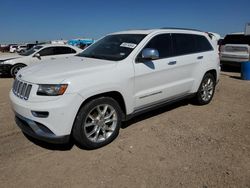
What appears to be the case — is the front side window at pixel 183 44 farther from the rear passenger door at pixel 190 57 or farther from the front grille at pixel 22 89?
the front grille at pixel 22 89

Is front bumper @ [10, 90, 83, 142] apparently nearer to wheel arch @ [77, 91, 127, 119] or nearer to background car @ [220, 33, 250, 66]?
wheel arch @ [77, 91, 127, 119]

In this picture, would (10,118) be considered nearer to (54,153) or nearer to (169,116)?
(54,153)

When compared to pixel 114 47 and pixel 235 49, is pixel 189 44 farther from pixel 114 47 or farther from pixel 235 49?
pixel 235 49

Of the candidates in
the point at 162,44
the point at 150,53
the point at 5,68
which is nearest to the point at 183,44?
the point at 162,44

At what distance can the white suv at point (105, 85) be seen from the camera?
326 cm

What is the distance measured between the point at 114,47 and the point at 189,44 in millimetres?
1797

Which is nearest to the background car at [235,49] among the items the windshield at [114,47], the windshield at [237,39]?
the windshield at [237,39]

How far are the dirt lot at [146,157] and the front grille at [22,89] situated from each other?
0.87m

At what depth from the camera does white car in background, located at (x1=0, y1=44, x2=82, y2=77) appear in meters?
10.8

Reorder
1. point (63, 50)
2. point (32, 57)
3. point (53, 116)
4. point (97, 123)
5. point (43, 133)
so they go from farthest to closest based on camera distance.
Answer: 1. point (63, 50)
2. point (32, 57)
3. point (97, 123)
4. point (43, 133)
5. point (53, 116)

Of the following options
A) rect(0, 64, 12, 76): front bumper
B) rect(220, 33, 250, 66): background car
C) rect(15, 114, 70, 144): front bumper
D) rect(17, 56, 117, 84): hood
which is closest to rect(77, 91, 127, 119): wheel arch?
rect(17, 56, 117, 84): hood

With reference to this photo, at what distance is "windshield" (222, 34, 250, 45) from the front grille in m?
10.5

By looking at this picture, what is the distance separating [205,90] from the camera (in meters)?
5.98

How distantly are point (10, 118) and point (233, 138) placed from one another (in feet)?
14.4
